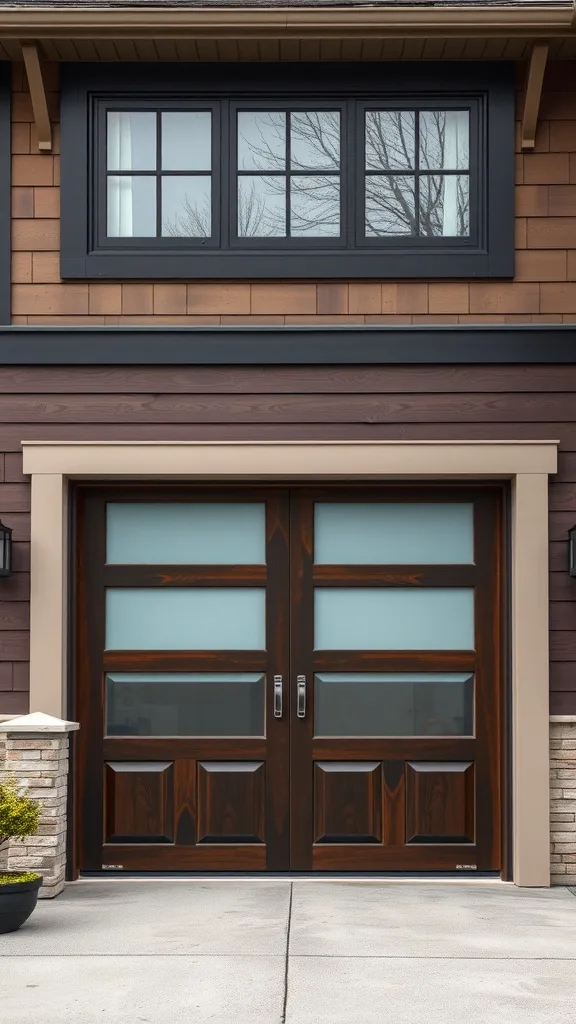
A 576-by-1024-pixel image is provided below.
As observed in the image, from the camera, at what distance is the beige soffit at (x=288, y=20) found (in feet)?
19.9

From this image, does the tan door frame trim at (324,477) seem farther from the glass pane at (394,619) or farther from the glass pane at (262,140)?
the glass pane at (262,140)

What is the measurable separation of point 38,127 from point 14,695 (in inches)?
125

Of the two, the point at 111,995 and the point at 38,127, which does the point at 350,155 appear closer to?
the point at 38,127

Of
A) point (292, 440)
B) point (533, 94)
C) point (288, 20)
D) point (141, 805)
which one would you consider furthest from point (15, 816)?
point (533, 94)

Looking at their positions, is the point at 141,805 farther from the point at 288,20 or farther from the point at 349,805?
the point at 288,20

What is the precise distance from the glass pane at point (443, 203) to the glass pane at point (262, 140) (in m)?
0.84

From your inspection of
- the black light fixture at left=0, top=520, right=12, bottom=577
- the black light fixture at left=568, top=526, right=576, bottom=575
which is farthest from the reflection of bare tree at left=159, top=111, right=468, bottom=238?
the black light fixture at left=0, top=520, right=12, bottom=577

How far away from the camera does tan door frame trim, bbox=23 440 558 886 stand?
6.23m

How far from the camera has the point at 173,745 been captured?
6414mm

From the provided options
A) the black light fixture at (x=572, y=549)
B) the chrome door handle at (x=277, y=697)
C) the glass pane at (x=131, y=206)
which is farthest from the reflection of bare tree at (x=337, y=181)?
the chrome door handle at (x=277, y=697)

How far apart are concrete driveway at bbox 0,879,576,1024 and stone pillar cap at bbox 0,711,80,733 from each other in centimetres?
87

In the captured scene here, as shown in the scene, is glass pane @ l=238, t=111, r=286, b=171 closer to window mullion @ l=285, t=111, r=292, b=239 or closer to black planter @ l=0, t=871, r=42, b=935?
window mullion @ l=285, t=111, r=292, b=239

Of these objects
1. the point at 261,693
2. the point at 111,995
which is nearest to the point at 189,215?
the point at 261,693

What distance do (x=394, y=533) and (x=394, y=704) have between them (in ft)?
3.20
